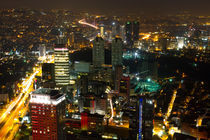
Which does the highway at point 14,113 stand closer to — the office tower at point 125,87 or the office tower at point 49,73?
the office tower at point 49,73

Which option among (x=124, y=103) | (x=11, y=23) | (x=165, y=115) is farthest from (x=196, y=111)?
(x=11, y=23)

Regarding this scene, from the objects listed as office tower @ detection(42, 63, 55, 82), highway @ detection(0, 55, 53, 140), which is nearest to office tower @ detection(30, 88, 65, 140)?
highway @ detection(0, 55, 53, 140)

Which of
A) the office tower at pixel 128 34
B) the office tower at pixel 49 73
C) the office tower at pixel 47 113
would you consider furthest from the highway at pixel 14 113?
the office tower at pixel 128 34

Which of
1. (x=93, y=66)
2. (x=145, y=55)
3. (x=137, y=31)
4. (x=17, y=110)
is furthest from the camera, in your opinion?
(x=137, y=31)

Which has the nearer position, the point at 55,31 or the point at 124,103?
the point at 124,103

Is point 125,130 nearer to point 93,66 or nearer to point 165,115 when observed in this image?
point 165,115

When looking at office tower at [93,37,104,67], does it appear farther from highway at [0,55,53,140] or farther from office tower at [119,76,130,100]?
highway at [0,55,53,140]
